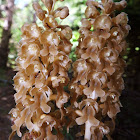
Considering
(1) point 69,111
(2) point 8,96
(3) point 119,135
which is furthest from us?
(2) point 8,96

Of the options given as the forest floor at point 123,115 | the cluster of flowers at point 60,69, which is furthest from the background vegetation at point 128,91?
the cluster of flowers at point 60,69

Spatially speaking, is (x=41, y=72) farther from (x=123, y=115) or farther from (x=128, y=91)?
(x=123, y=115)

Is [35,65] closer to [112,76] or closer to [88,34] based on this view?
[88,34]

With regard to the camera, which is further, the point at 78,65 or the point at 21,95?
the point at 78,65

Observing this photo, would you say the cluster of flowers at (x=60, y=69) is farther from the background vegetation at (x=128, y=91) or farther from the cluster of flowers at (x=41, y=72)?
the background vegetation at (x=128, y=91)

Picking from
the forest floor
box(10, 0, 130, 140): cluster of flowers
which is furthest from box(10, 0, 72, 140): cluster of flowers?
the forest floor

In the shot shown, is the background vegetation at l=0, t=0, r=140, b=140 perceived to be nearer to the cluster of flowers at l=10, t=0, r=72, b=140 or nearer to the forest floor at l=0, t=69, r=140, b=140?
the forest floor at l=0, t=69, r=140, b=140

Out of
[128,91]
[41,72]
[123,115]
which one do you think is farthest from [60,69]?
[123,115]

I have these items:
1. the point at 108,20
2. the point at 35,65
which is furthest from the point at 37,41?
the point at 108,20
